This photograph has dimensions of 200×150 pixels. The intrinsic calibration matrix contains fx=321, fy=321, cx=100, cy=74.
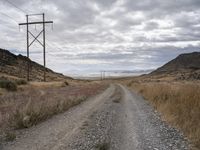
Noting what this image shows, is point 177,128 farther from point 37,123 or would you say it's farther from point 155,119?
point 37,123

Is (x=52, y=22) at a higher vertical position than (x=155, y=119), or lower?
higher

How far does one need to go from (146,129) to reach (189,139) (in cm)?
235

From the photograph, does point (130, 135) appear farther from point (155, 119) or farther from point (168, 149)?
point (155, 119)

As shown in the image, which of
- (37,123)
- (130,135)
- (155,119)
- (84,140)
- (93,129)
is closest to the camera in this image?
(84,140)

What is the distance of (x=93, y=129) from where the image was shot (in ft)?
40.0

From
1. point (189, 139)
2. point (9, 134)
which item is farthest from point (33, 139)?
point (189, 139)

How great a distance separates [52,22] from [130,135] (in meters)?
38.2

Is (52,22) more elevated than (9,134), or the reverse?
(52,22)

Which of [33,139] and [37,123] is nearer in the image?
[33,139]

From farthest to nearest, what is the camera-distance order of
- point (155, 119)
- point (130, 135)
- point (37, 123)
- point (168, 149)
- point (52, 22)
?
point (52, 22) → point (155, 119) → point (37, 123) → point (130, 135) → point (168, 149)

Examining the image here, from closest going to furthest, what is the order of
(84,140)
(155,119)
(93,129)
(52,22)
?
1. (84,140)
2. (93,129)
3. (155,119)
4. (52,22)

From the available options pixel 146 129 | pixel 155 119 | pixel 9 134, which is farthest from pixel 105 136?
pixel 155 119

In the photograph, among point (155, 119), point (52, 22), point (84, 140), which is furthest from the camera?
point (52, 22)

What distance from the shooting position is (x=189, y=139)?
10.3m
